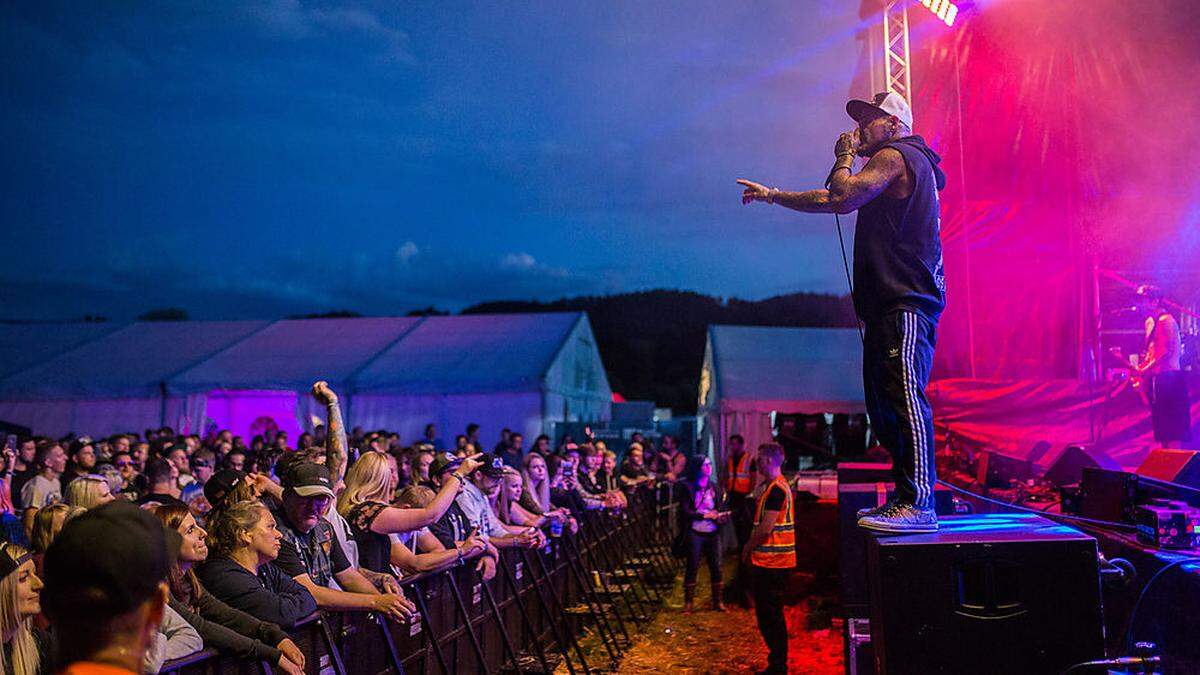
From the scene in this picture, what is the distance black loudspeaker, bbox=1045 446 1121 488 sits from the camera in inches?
293

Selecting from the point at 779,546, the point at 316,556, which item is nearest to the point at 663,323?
the point at 779,546

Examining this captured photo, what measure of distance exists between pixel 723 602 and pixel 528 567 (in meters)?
4.57

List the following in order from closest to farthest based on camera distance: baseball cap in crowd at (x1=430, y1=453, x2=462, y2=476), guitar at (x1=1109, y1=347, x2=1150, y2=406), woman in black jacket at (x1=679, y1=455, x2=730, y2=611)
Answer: baseball cap in crowd at (x1=430, y1=453, x2=462, y2=476) → guitar at (x1=1109, y1=347, x2=1150, y2=406) → woman in black jacket at (x1=679, y1=455, x2=730, y2=611)

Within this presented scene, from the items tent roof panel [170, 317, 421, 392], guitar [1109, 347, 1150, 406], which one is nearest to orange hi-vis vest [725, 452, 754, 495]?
guitar [1109, 347, 1150, 406]

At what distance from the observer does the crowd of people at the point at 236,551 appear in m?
1.77

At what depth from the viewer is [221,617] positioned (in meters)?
3.94

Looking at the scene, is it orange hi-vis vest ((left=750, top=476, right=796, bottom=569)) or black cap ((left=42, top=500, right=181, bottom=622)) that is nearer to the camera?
black cap ((left=42, top=500, right=181, bottom=622))

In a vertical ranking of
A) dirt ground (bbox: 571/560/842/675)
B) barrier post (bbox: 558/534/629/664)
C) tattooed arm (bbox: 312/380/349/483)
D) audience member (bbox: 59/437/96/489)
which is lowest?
dirt ground (bbox: 571/560/842/675)

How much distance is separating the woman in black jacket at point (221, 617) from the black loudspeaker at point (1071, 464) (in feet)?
21.0

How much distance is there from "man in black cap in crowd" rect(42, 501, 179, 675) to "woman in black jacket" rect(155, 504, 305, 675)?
2180 millimetres

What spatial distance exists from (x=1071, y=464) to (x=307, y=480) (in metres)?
6.38

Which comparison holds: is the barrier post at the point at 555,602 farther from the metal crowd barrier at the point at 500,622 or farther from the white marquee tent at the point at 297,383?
the white marquee tent at the point at 297,383

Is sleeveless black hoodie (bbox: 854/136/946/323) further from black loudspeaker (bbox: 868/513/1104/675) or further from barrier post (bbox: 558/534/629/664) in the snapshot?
barrier post (bbox: 558/534/629/664)

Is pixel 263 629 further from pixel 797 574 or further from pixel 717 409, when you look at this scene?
pixel 717 409
